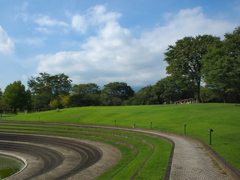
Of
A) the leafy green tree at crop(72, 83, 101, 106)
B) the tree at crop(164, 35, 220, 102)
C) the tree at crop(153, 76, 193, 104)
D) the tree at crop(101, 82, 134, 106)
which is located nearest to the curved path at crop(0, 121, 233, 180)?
the tree at crop(164, 35, 220, 102)

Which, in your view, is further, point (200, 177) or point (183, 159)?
point (183, 159)

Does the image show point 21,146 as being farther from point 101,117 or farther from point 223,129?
point 223,129

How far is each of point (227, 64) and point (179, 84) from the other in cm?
1458

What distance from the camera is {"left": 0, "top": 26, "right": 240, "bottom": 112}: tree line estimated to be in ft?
119

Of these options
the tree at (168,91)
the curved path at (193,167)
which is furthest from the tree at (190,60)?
the curved path at (193,167)

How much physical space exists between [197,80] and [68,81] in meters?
50.2

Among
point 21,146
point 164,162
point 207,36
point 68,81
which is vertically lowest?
point 21,146

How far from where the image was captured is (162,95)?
70.6 metres

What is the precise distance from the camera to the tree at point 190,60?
149 ft

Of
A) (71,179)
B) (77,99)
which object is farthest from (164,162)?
(77,99)

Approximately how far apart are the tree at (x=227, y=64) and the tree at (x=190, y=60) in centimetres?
668

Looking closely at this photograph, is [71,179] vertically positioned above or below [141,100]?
below

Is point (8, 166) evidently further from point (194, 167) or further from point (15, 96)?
point (15, 96)

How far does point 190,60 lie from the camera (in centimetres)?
4650
